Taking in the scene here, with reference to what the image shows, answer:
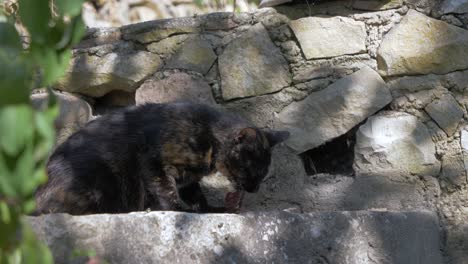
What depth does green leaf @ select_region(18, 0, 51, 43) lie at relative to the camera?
0.78 meters

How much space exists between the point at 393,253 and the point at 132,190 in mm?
1362

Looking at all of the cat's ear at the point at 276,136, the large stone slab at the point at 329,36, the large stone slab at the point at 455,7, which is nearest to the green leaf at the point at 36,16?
the cat's ear at the point at 276,136

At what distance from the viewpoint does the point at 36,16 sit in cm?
79

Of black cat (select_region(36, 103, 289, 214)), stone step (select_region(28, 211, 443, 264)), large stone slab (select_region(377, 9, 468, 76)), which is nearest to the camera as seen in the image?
Result: stone step (select_region(28, 211, 443, 264))

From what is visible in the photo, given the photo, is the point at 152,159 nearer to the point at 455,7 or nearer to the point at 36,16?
the point at 455,7

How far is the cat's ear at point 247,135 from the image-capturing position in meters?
3.75

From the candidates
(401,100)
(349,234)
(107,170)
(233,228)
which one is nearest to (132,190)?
(107,170)

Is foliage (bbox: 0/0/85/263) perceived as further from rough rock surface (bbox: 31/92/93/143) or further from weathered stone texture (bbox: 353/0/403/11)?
rough rock surface (bbox: 31/92/93/143)

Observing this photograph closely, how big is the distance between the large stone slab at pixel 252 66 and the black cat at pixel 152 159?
26 cm

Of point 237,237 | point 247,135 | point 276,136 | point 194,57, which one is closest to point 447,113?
point 276,136

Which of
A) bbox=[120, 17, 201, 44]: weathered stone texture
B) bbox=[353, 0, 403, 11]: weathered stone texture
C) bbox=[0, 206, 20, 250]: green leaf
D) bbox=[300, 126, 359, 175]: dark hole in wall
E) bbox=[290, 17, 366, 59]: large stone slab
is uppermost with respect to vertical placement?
bbox=[0, 206, 20, 250]: green leaf

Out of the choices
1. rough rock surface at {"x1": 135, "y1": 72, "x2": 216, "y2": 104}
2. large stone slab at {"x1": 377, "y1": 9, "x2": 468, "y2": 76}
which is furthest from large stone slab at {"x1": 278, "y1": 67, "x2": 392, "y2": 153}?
rough rock surface at {"x1": 135, "y1": 72, "x2": 216, "y2": 104}

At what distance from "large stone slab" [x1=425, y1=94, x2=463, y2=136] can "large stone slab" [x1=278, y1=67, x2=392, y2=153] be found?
0.86ft

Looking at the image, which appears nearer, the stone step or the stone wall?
the stone step
